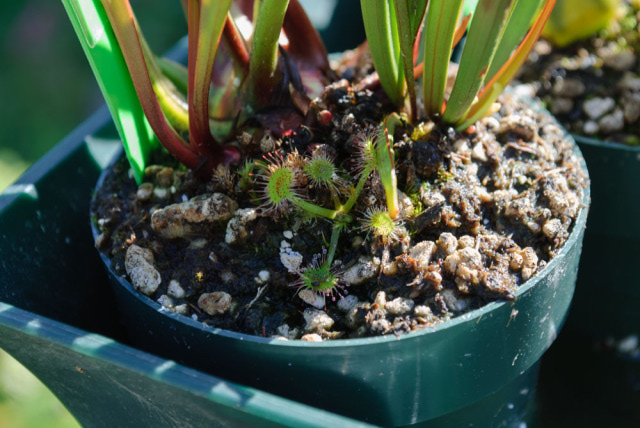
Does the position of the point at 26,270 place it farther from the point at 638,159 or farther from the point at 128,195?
the point at 638,159

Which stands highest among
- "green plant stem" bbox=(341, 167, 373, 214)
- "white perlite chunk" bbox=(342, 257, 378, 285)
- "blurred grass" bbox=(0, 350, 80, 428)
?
"green plant stem" bbox=(341, 167, 373, 214)

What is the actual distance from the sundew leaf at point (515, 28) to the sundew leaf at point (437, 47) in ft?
0.25

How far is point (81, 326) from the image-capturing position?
97cm

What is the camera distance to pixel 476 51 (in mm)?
785

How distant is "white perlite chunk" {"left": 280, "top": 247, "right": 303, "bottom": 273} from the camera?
2.59 ft

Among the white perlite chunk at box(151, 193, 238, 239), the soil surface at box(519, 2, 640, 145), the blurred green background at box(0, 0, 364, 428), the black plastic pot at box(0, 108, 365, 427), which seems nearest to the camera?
the black plastic pot at box(0, 108, 365, 427)

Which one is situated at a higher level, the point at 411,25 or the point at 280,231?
the point at 411,25

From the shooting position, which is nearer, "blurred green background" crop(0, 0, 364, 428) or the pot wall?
the pot wall

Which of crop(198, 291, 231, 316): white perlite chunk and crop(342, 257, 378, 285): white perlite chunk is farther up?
crop(342, 257, 378, 285): white perlite chunk

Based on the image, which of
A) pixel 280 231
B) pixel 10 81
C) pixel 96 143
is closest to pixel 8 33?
pixel 10 81

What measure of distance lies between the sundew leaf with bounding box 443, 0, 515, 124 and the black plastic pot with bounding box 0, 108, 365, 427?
0.46 m

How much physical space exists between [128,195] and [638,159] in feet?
2.81

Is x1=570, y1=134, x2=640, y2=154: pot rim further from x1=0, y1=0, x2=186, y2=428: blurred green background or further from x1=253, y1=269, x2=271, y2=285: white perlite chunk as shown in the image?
x1=0, y1=0, x2=186, y2=428: blurred green background

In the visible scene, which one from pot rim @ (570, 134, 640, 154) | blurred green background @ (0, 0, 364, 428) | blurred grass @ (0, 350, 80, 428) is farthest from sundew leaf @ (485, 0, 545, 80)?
blurred green background @ (0, 0, 364, 428)
